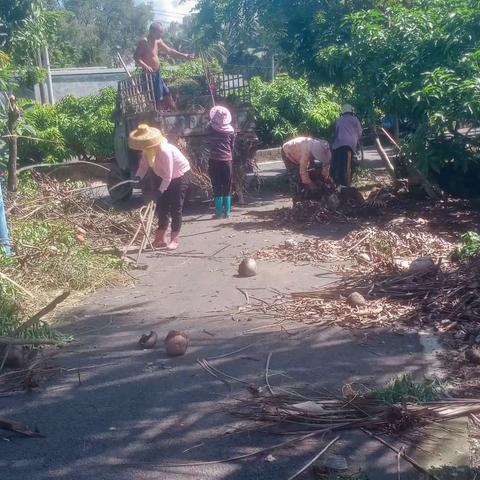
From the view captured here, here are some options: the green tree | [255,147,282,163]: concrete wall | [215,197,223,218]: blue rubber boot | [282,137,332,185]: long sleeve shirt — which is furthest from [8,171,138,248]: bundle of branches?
the green tree

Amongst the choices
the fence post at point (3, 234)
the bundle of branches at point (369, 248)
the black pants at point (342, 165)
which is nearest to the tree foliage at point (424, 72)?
the black pants at point (342, 165)

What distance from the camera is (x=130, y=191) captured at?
13.7 metres

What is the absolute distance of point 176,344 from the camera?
19.1 feet

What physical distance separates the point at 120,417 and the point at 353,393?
147 cm

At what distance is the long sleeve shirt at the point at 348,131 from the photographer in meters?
12.0

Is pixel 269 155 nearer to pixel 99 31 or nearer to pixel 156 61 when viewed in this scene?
pixel 156 61

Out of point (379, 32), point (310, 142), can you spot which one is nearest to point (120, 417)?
point (310, 142)

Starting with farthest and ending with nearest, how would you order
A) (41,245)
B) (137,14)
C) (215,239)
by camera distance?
(137,14) → (215,239) → (41,245)

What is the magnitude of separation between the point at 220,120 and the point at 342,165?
7.02 feet

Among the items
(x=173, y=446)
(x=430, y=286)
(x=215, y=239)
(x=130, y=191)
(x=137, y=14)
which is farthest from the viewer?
(x=137, y=14)

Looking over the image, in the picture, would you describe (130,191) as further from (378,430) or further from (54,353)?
(378,430)

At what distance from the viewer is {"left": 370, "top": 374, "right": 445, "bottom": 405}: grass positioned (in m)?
4.62

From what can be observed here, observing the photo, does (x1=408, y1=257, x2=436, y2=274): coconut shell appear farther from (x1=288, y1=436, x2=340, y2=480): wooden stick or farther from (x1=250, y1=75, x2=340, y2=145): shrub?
(x1=250, y1=75, x2=340, y2=145): shrub

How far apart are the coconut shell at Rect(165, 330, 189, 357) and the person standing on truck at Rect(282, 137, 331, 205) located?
221 inches
